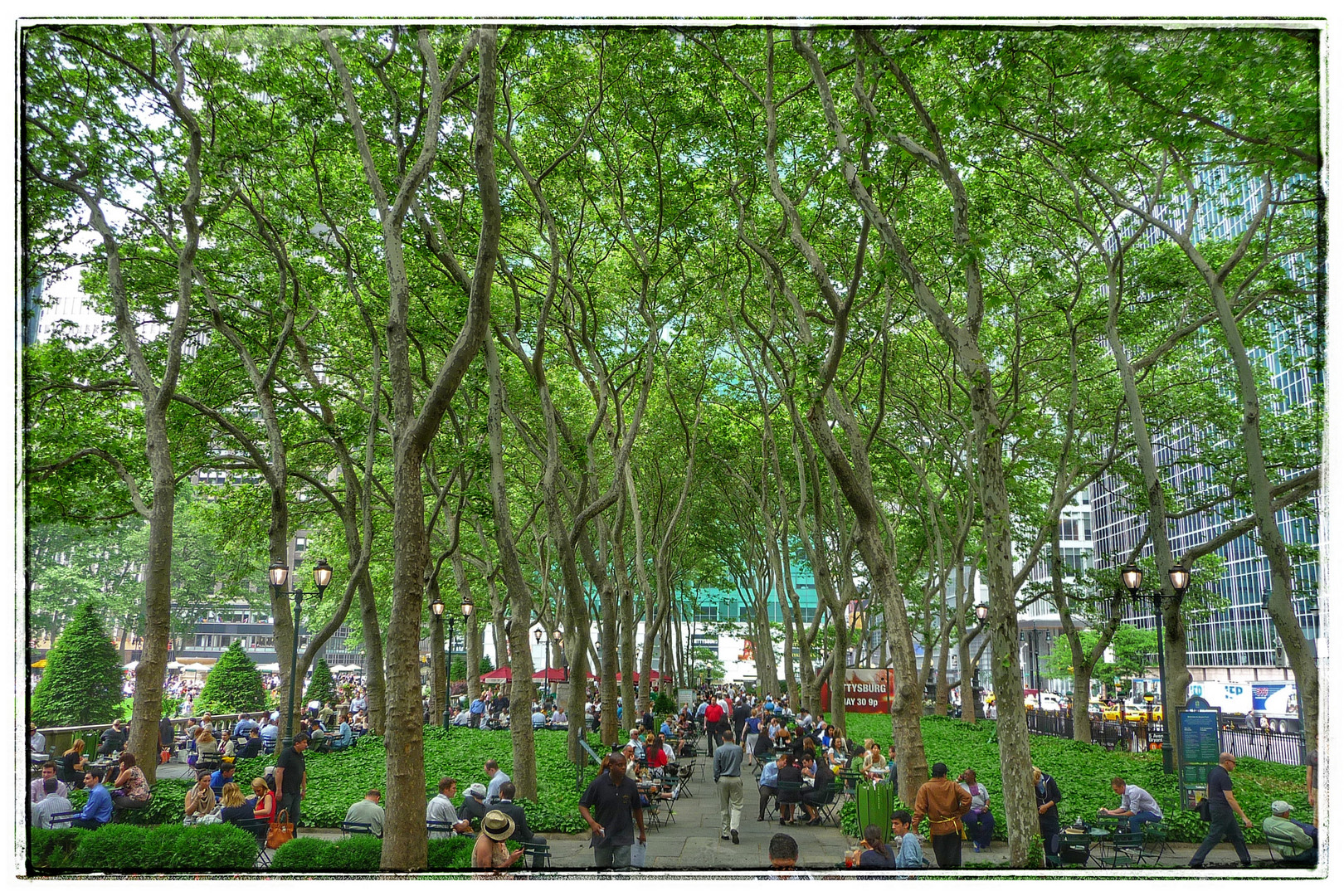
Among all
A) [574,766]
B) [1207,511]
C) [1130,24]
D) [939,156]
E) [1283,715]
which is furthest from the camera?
[1283,715]

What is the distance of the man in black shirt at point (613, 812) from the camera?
866cm

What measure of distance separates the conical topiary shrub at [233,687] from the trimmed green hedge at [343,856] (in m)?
28.6

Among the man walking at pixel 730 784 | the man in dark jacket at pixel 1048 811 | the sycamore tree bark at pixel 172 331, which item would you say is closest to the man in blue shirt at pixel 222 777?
the sycamore tree bark at pixel 172 331

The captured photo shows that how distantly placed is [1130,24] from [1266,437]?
15.9 meters

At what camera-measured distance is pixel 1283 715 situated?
3950cm

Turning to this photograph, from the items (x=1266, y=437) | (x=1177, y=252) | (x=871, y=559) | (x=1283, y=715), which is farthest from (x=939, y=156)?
(x=1283, y=715)

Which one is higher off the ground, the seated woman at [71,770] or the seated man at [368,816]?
the seated man at [368,816]

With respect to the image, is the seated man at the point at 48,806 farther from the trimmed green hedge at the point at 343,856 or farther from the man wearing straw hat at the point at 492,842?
the man wearing straw hat at the point at 492,842

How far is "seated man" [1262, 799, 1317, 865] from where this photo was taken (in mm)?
6627

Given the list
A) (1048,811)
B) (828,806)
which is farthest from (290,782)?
(1048,811)

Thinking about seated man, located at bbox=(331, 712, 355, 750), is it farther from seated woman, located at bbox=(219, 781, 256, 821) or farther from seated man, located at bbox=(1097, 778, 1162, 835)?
seated man, located at bbox=(1097, 778, 1162, 835)

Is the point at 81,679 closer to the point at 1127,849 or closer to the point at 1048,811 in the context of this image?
the point at 1048,811

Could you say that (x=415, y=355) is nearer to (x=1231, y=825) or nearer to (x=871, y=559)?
(x=871, y=559)

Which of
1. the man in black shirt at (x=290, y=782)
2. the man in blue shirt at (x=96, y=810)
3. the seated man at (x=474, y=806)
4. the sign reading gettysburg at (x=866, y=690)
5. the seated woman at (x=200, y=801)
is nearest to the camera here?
the man in blue shirt at (x=96, y=810)
